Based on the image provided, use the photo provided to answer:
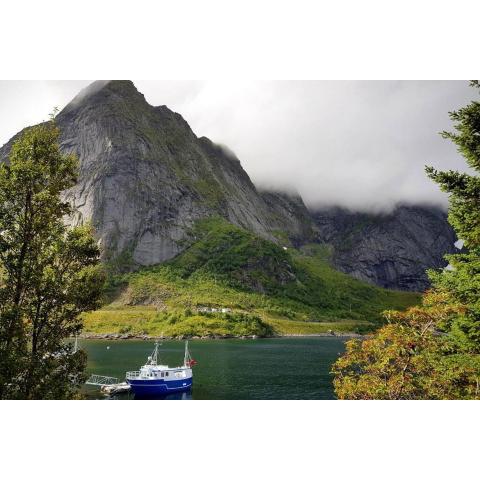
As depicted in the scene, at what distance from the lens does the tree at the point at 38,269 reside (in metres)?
14.0

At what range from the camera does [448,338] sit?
1905 cm

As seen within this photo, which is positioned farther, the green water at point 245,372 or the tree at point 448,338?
the green water at point 245,372

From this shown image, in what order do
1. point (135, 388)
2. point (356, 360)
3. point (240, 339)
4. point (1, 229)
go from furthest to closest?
point (240, 339) → point (135, 388) → point (356, 360) → point (1, 229)

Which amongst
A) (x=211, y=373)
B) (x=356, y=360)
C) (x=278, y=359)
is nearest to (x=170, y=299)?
(x=278, y=359)

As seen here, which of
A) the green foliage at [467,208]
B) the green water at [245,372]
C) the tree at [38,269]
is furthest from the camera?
the green water at [245,372]

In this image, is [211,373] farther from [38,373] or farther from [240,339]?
[240,339]

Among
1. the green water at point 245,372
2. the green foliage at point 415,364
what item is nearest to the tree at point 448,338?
the green foliage at point 415,364

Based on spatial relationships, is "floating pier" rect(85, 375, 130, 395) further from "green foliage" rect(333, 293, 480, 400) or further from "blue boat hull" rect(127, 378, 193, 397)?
"green foliage" rect(333, 293, 480, 400)

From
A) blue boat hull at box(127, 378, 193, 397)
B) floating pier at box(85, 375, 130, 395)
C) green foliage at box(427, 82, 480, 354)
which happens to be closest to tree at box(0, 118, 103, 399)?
green foliage at box(427, 82, 480, 354)

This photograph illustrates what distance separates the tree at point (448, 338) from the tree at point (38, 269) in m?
12.2

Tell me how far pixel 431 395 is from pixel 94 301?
15428 millimetres

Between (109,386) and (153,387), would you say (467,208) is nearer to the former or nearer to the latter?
(153,387)

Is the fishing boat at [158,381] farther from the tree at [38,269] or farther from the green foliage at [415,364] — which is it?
the tree at [38,269]

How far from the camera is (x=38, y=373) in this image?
1446cm
